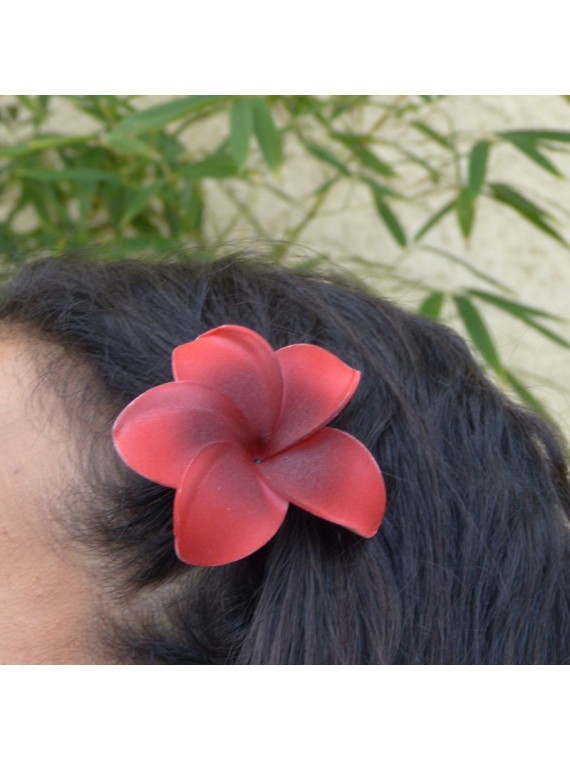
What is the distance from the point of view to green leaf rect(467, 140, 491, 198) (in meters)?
1.25

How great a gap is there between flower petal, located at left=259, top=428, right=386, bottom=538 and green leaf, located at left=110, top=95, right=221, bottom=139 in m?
0.67

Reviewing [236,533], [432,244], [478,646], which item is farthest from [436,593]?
[432,244]

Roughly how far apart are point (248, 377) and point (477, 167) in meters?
0.79

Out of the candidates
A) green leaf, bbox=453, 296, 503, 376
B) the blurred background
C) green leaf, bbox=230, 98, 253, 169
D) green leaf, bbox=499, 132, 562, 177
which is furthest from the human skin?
green leaf, bbox=499, 132, 562, 177

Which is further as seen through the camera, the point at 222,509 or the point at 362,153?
the point at 362,153

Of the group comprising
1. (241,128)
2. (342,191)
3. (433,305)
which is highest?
(241,128)

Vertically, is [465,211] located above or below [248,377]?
below

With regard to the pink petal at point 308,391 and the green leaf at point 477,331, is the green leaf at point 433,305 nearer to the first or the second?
the green leaf at point 477,331

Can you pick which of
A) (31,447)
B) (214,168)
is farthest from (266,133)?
(31,447)

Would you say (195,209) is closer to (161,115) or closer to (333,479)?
(161,115)

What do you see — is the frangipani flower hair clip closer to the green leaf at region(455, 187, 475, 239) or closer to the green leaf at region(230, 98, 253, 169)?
the green leaf at region(230, 98, 253, 169)

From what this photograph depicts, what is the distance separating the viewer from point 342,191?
6.50 feet

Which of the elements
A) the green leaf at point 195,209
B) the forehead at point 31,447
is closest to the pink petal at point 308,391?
the forehead at point 31,447

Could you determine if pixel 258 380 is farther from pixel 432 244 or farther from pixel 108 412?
pixel 432 244
